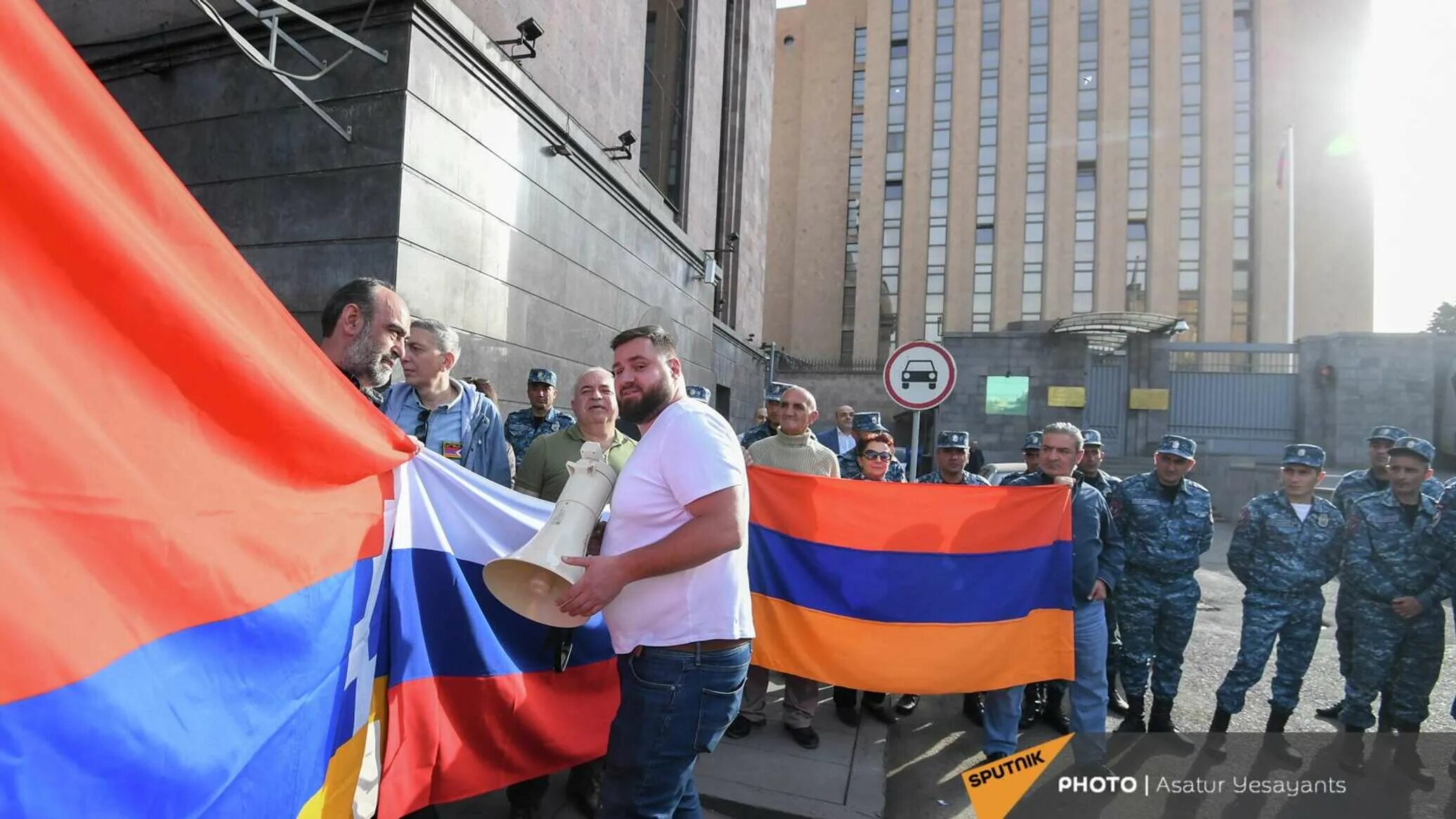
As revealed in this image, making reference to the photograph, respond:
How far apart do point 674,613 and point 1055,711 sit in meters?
3.92

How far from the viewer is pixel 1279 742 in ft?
14.1

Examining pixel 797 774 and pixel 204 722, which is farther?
pixel 797 774

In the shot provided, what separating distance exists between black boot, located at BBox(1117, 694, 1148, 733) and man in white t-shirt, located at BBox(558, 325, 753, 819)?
373 centimetres

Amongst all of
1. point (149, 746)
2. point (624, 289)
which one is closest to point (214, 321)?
point (149, 746)

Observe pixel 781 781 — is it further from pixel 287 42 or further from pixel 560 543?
pixel 287 42

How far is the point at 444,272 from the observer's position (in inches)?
257

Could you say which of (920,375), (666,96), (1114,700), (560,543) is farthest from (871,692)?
(666,96)

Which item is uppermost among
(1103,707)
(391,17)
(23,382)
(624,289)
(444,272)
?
(391,17)

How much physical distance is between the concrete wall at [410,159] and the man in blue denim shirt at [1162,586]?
18.8 ft

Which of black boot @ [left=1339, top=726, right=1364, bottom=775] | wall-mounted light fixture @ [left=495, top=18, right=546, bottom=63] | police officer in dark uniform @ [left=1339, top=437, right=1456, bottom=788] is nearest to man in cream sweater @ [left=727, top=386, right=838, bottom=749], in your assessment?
black boot @ [left=1339, top=726, right=1364, bottom=775]

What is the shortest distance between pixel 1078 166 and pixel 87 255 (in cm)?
4055

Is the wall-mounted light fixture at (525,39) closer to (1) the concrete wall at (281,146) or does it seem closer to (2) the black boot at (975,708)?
(1) the concrete wall at (281,146)

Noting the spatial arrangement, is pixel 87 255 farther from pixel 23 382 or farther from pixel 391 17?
pixel 391 17

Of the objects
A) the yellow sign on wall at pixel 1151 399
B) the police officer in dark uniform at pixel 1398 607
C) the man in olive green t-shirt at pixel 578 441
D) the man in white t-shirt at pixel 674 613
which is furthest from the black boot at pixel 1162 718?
the yellow sign on wall at pixel 1151 399
